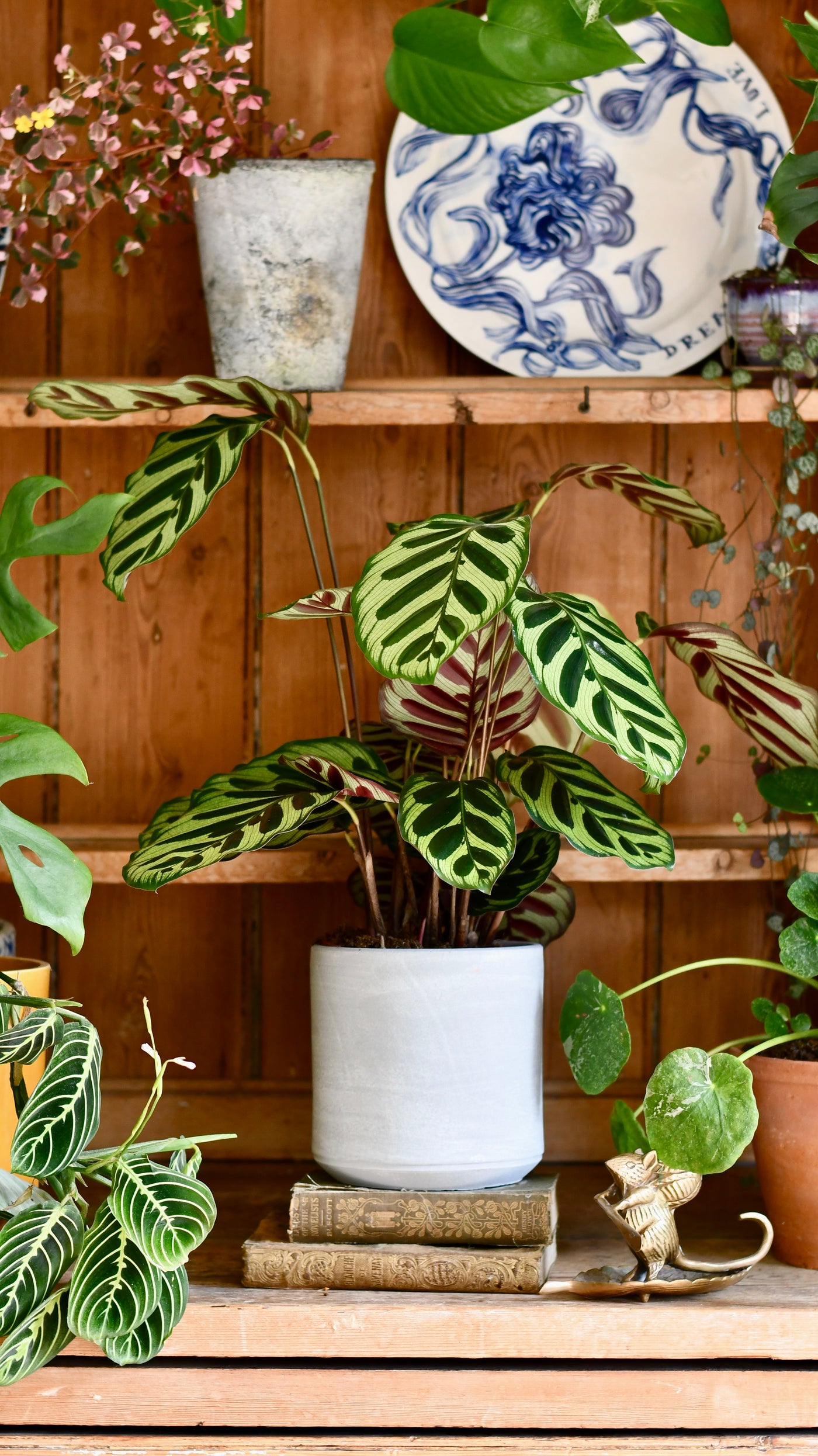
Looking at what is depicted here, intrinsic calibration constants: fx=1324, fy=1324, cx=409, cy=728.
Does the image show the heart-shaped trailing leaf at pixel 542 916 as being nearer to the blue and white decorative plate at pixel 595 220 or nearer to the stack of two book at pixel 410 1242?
the stack of two book at pixel 410 1242

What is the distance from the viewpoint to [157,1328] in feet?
3.05

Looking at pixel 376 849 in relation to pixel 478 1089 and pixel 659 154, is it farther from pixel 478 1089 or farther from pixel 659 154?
pixel 659 154

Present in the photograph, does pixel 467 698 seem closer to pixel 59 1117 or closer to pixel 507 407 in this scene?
pixel 507 407

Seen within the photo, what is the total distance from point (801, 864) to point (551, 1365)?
1.76 ft

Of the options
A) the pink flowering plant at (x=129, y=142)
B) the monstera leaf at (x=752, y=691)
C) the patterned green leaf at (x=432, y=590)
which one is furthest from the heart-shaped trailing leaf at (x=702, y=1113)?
the pink flowering plant at (x=129, y=142)

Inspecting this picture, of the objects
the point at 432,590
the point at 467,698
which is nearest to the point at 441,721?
the point at 467,698

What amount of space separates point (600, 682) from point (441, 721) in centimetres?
24

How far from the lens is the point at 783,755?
119cm

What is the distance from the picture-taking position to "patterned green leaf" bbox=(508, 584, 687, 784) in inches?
36.0

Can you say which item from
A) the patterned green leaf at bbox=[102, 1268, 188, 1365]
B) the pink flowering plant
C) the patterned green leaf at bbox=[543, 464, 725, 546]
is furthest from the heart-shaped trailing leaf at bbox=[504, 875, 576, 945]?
the pink flowering plant

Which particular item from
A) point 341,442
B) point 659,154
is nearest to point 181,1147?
point 341,442

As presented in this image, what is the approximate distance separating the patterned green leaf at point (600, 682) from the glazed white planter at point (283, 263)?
1.57ft

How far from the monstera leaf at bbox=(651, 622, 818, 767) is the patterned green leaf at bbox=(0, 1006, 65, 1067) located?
59 cm

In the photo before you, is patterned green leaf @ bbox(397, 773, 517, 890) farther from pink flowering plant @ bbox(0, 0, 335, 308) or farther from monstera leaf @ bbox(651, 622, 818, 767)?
pink flowering plant @ bbox(0, 0, 335, 308)
